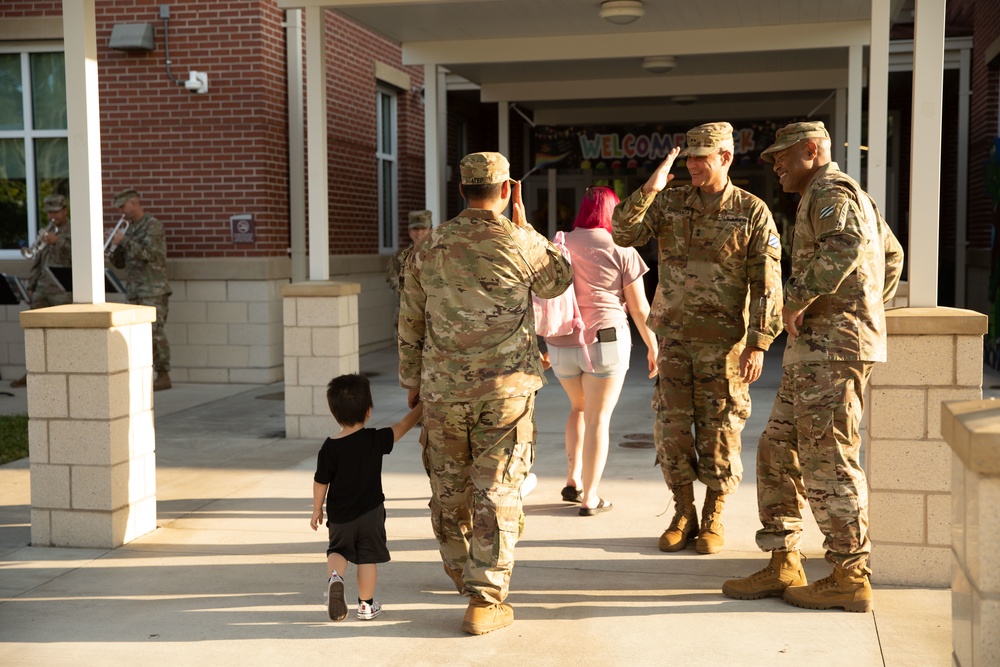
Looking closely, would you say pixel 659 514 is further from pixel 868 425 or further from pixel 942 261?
pixel 942 261

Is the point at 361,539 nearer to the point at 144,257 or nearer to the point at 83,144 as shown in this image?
the point at 83,144

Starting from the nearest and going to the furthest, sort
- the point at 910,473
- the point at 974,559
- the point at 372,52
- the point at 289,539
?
the point at 974,559
the point at 910,473
the point at 289,539
the point at 372,52

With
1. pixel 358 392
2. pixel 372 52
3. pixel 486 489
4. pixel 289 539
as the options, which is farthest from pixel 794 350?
pixel 372 52

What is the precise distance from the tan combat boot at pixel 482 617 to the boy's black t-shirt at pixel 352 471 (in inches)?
22.5

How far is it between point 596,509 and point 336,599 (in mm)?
2106

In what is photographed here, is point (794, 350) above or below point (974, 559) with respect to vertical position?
above

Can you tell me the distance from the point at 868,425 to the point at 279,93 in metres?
8.96

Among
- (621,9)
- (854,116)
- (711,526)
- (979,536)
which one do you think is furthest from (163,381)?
(979,536)

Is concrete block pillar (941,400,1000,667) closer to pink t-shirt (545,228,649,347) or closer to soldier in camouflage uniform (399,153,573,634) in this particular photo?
soldier in camouflage uniform (399,153,573,634)

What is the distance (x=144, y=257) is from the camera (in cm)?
1143

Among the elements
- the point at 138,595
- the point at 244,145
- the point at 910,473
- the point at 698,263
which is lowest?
the point at 138,595

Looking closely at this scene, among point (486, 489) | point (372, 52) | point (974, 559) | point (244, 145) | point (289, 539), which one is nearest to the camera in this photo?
point (974, 559)

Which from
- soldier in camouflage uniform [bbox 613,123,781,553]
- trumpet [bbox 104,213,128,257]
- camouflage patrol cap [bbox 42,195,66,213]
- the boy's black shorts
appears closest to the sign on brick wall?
trumpet [bbox 104,213,128,257]

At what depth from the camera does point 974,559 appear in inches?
102
